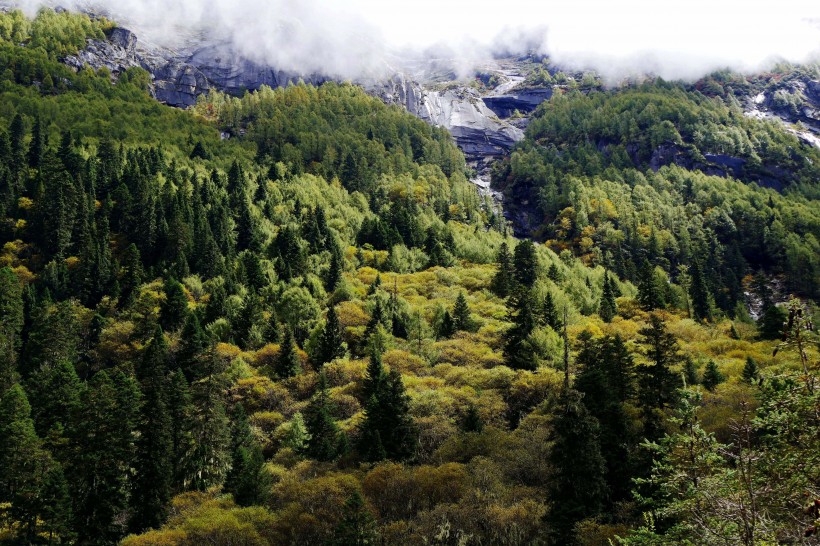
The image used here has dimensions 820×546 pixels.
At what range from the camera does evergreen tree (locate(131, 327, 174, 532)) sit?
58.6 metres

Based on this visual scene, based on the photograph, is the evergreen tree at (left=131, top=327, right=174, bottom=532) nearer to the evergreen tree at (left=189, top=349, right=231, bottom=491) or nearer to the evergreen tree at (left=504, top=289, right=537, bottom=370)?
the evergreen tree at (left=189, top=349, right=231, bottom=491)

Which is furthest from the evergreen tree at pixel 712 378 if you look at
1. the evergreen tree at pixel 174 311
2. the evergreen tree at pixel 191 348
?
the evergreen tree at pixel 174 311

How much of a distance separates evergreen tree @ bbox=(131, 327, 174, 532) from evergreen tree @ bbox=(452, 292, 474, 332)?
144 ft

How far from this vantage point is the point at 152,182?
429ft

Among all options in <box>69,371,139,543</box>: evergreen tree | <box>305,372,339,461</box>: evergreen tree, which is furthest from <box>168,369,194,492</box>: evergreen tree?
<box>305,372,339,461</box>: evergreen tree

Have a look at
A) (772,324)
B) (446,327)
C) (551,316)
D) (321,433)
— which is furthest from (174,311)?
(772,324)

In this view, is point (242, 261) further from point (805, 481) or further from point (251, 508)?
point (805, 481)

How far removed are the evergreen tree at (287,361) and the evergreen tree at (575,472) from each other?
4616 centimetres

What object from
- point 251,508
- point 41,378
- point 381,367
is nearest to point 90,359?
point 41,378

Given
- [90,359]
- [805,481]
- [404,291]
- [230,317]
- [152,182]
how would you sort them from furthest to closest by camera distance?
[152,182] < [404,291] < [230,317] < [90,359] < [805,481]

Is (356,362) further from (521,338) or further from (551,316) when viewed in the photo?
(551,316)

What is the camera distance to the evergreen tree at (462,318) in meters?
97.0

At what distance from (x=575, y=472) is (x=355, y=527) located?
1551 cm

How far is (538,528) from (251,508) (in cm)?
2163
